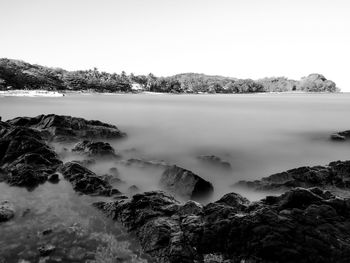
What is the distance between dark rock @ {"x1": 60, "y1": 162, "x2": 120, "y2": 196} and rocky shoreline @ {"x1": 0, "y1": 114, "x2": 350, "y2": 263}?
0.14 feet

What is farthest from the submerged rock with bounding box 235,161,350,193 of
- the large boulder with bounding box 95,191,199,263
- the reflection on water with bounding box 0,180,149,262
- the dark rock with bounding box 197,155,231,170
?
the reflection on water with bounding box 0,180,149,262

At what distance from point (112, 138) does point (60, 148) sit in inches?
213

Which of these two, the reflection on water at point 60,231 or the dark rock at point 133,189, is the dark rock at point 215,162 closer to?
the dark rock at point 133,189

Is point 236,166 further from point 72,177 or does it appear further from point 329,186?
point 72,177

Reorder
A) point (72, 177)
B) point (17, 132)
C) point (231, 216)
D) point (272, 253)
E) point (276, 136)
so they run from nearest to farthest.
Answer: point (272, 253) → point (231, 216) → point (72, 177) → point (17, 132) → point (276, 136)

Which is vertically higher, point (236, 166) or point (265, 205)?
point (265, 205)

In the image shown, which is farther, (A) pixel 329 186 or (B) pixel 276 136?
(B) pixel 276 136

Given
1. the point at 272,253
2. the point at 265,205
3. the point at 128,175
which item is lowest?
the point at 128,175

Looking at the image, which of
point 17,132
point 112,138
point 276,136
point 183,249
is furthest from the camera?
point 276,136

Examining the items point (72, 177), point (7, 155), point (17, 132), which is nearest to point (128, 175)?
point (72, 177)

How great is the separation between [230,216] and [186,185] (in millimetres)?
4723

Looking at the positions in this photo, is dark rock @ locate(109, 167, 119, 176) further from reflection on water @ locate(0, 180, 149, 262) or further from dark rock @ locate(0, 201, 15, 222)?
dark rock @ locate(0, 201, 15, 222)

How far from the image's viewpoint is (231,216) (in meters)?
7.79

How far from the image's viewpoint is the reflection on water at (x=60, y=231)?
24.9ft
